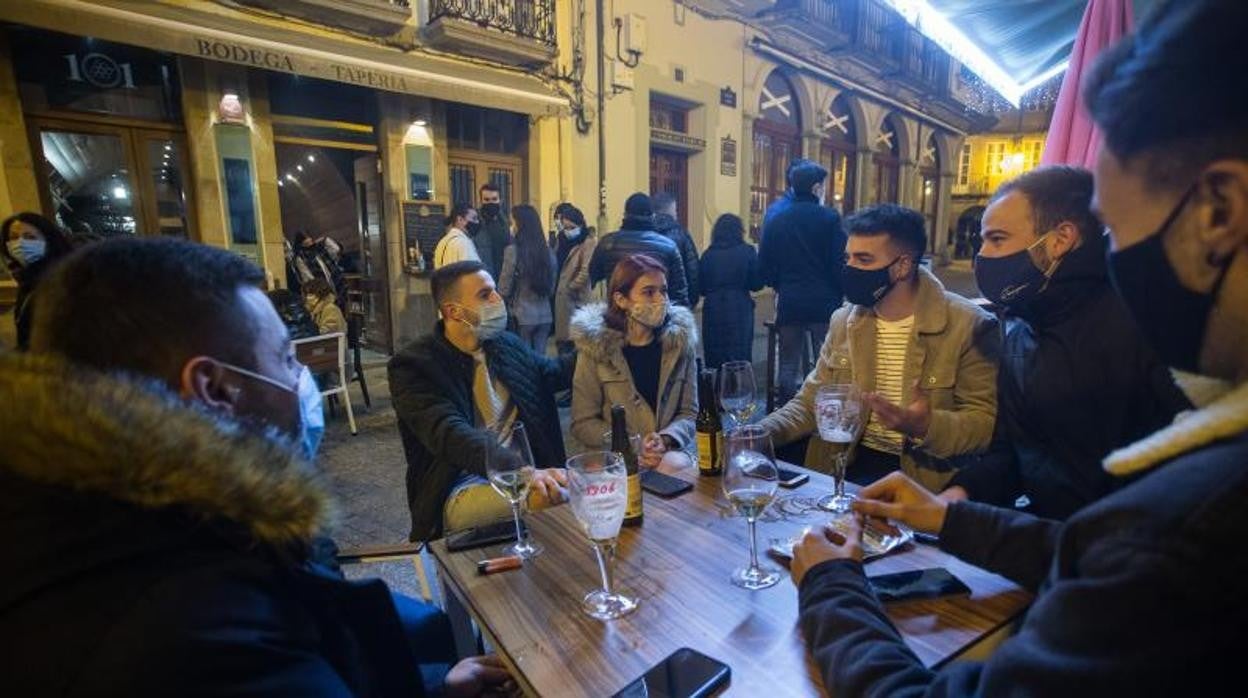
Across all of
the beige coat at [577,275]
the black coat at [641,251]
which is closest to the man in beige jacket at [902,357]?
the black coat at [641,251]

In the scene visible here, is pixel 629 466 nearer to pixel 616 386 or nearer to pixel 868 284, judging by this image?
pixel 616 386

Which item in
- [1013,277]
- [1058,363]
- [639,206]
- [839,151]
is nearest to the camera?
[1058,363]

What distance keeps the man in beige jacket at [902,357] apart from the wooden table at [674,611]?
29.7 inches

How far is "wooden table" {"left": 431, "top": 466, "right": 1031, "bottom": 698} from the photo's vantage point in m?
1.02

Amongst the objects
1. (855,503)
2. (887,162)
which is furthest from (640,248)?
(887,162)

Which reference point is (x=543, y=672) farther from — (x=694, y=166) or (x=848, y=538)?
(x=694, y=166)

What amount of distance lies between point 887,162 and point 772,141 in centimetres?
561

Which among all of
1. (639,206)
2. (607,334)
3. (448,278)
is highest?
(639,206)

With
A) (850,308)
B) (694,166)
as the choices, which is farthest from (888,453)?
(694,166)

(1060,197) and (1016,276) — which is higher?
(1060,197)

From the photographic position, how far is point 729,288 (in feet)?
16.4

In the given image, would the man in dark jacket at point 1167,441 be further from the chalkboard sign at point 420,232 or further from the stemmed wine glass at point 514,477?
the chalkboard sign at point 420,232

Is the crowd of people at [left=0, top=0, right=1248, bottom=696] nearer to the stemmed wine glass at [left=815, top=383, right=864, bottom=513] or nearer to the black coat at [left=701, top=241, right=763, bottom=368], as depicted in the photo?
the stemmed wine glass at [left=815, top=383, right=864, bottom=513]

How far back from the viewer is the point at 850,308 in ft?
7.99
